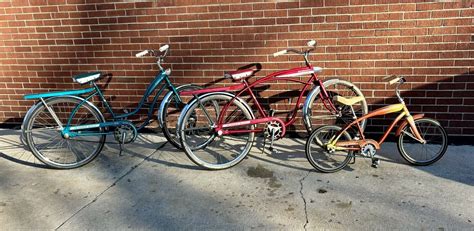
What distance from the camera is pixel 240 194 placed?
3178 millimetres

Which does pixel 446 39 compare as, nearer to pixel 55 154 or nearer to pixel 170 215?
pixel 170 215

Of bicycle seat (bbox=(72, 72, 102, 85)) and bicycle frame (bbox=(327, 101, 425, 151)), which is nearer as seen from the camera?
bicycle frame (bbox=(327, 101, 425, 151))

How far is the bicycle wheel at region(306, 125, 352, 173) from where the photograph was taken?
3.41m


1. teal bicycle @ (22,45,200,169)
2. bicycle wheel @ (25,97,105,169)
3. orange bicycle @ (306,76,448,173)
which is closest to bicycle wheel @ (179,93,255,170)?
teal bicycle @ (22,45,200,169)

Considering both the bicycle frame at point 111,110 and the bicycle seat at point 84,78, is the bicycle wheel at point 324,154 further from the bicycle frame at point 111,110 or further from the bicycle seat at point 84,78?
the bicycle seat at point 84,78

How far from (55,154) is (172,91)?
4.49ft

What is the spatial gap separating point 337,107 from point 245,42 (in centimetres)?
117

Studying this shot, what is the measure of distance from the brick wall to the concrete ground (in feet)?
2.47

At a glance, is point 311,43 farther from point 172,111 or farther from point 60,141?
point 60,141

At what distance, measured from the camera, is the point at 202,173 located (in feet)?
11.8

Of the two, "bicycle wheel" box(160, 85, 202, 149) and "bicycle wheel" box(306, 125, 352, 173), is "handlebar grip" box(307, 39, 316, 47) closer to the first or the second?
"bicycle wheel" box(306, 125, 352, 173)

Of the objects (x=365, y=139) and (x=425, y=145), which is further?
(x=425, y=145)

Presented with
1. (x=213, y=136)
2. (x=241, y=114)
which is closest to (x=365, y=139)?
(x=241, y=114)

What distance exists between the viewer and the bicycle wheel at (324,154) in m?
3.41
